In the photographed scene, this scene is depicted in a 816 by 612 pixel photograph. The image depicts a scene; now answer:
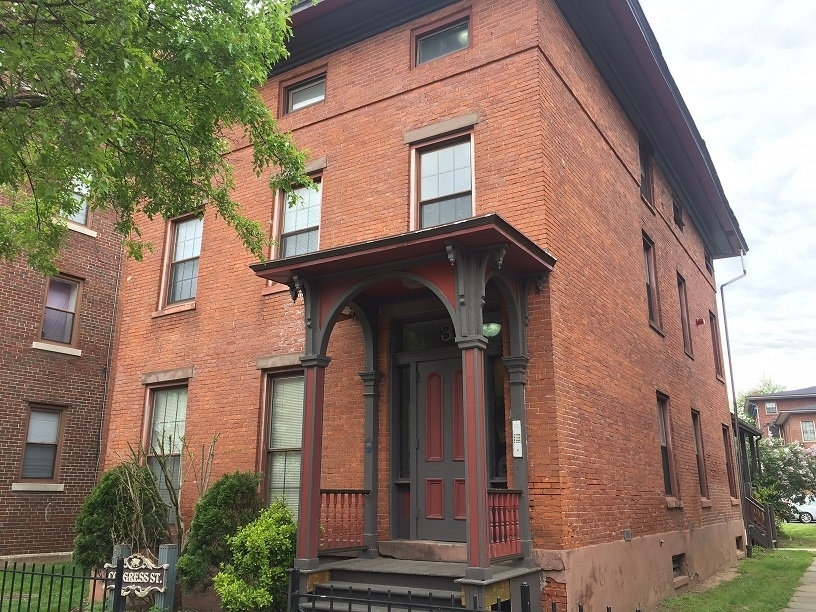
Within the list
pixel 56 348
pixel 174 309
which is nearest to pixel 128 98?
pixel 174 309

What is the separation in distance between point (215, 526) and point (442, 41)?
7.82m

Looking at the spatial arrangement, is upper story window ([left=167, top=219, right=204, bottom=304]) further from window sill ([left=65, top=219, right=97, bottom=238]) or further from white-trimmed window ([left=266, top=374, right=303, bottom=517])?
window sill ([left=65, top=219, right=97, bottom=238])

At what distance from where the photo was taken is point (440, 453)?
8961mm

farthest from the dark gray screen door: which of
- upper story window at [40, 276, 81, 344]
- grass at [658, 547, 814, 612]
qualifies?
upper story window at [40, 276, 81, 344]

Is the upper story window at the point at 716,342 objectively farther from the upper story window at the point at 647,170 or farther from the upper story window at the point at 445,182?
the upper story window at the point at 445,182

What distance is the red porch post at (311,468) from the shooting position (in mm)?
7855

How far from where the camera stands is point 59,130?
6.65 meters

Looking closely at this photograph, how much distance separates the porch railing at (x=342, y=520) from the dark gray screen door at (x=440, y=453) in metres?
0.74

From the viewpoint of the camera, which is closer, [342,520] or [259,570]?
[259,570]

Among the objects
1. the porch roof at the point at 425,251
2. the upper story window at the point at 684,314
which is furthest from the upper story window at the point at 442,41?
the upper story window at the point at 684,314

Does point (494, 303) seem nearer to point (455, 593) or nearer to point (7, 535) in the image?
point (455, 593)

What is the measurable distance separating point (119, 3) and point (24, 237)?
412 centimetres

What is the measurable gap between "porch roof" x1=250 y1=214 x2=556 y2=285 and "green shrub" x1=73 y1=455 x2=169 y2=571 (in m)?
4.17

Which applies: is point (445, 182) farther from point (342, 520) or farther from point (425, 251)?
point (342, 520)
